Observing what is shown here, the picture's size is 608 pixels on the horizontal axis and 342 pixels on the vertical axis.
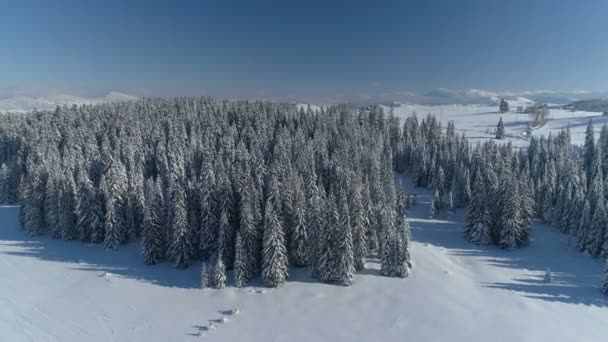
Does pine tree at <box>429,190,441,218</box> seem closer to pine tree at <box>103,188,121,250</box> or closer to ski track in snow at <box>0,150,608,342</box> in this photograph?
ski track in snow at <box>0,150,608,342</box>

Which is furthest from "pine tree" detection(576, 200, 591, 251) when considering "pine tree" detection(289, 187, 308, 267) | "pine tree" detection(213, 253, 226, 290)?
"pine tree" detection(213, 253, 226, 290)

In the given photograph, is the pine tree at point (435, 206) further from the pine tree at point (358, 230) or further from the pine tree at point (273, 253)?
the pine tree at point (273, 253)

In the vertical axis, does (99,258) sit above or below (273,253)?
below

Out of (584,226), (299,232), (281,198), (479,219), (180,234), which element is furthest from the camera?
(479,219)

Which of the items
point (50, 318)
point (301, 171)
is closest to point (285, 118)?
point (301, 171)

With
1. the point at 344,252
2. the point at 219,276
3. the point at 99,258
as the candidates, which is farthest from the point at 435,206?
the point at 99,258

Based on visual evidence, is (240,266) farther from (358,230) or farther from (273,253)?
(358,230)

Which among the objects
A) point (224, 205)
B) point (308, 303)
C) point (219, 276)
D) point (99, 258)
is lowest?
point (308, 303)

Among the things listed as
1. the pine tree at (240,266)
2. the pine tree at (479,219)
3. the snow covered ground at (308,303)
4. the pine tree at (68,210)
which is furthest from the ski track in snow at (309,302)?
the pine tree at (68,210)
